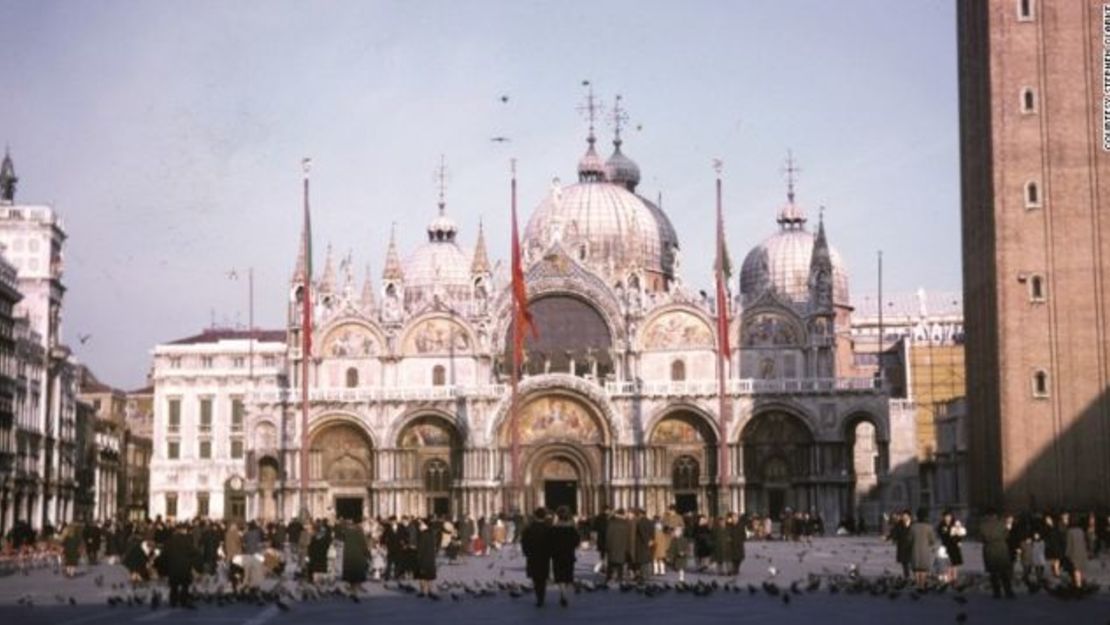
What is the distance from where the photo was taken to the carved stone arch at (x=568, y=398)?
236 ft

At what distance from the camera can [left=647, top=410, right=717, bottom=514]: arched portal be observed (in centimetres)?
7181

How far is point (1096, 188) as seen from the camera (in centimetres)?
5006

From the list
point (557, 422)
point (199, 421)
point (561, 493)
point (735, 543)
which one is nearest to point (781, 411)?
point (557, 422)

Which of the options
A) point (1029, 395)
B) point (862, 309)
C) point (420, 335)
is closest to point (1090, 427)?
point (1029, 395)

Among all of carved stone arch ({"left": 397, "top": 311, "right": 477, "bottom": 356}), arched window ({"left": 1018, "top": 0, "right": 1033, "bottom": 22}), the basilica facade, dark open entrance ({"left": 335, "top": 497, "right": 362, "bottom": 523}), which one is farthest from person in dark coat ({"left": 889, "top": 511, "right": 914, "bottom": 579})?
dark open entrance ({"left": 335, "top": 497, "right": 362, "bottom": 523})

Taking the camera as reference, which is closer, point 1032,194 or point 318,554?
point 318,554

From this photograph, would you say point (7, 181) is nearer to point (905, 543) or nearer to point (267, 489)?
point (267, 489)

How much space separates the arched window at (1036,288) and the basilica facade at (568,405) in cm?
2123

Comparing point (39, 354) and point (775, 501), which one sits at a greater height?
point (39, 354)

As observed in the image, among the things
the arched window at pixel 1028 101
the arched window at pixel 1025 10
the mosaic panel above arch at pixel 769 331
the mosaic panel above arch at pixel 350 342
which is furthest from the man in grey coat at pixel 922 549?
the mosaic panel above arch at pixel 350 342

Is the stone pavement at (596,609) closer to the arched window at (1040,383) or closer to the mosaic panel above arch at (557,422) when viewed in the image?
the arched window at (1040,383)

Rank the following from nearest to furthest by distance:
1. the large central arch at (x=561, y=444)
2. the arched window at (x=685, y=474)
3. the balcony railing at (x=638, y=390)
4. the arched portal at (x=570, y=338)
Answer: the balcony railing at (x=638, y=390), the arched window at (x=685, y=474), the large central arch at (x=561, y=444), the arched portal at (x=570, y=338)

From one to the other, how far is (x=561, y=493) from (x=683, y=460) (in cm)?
550

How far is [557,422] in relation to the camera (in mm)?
73250
